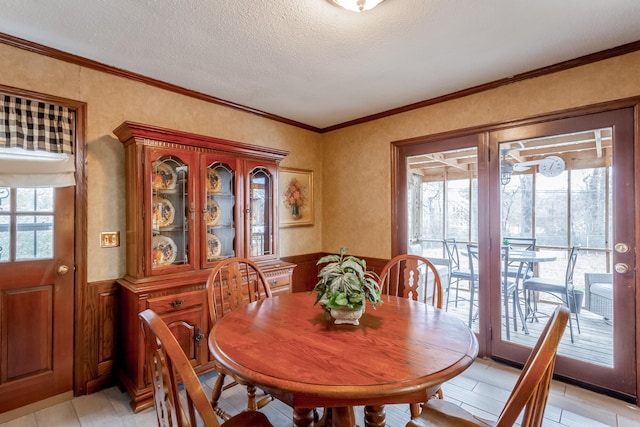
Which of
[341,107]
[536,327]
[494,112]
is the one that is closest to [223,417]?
[536,327]

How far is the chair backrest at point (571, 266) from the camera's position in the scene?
2467 millimetres

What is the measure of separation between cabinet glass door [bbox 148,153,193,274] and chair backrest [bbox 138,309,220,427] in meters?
1.54

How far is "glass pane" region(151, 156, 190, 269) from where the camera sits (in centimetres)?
238

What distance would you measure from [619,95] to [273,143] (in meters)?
2.98

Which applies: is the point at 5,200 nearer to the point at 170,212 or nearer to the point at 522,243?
the point at 170,212

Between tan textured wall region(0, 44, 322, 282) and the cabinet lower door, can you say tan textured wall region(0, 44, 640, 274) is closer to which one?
tan textured wall region(0, 44, 322, 282)

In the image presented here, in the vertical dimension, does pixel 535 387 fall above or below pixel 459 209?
below

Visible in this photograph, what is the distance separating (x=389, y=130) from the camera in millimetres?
3441

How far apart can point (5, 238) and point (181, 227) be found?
1056 mm

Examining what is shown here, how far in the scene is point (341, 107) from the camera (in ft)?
11.0

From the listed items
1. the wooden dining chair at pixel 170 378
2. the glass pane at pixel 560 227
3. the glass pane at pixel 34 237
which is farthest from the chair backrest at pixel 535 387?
the glass pane at pixel 34 237

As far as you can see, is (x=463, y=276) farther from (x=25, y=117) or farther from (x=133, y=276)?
(x=25, y=117)

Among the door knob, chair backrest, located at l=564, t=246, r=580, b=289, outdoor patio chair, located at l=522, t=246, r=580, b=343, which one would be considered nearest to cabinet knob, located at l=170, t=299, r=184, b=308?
outdoor patio chair, located at l=522, t=246, r=580, b=343

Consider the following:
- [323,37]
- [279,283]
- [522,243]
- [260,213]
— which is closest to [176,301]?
[279,283]
